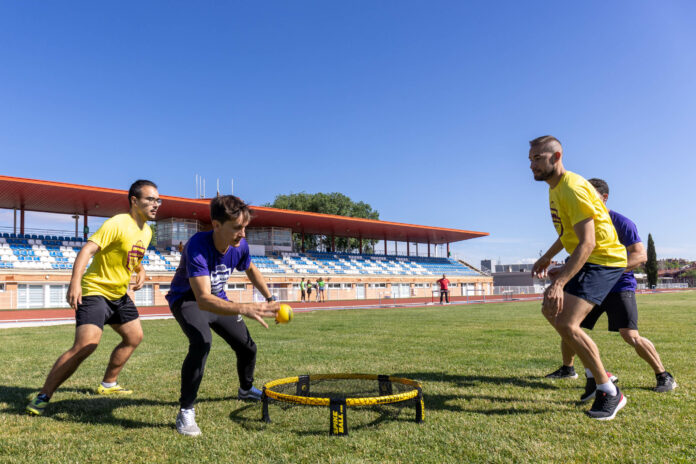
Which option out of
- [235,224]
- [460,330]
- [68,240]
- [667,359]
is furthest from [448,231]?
[235,224]

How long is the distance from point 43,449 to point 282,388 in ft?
7.45

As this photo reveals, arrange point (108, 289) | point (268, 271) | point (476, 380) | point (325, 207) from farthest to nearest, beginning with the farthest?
point (325, 207)
point (268, 271)
point (476, 380)
point (108, 289)

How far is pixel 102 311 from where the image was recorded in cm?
490

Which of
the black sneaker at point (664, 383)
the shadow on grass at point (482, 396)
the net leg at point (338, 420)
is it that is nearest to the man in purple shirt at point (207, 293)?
the net leg at point (338, 420)

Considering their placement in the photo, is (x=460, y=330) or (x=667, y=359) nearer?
(x=667, y=359)

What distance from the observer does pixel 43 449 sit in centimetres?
351

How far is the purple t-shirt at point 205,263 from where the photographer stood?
3988 millimetres

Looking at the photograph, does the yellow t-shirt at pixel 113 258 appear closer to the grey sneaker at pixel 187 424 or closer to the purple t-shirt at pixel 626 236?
the grey sneaker at pixel 187 424

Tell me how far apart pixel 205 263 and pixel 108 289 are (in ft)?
5.40

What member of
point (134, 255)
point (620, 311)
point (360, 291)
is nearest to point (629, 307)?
point (620, 311)

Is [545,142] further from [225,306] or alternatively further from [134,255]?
[134,255]

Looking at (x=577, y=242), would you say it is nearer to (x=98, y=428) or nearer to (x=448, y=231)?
(x=98, y=428)

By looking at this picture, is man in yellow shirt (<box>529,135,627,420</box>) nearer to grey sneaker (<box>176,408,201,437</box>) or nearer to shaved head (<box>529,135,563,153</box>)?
shaved head (<box>529,135,563,153</box>)

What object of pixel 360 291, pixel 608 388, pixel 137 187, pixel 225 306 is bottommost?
pixel 360 291
